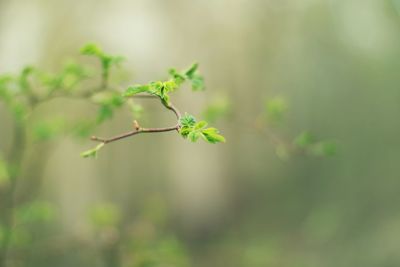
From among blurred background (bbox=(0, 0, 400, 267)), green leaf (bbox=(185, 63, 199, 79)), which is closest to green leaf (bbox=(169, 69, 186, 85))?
green leaf (bbox=(185, 63, 199, 79))

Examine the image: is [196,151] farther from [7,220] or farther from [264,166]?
[7,220]

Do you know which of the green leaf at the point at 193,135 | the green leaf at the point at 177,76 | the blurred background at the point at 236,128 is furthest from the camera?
the blurred background at the point at 236,128

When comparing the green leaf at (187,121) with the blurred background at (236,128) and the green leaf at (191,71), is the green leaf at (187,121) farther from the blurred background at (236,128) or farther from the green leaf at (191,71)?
the blurred background at (236,128)

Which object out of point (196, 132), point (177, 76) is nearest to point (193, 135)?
point (196, 132)

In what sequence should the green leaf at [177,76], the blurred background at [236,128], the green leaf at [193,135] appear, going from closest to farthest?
the green leaf at [193,135]
the green leaf at [177,76]
the blurred background at [236,128]

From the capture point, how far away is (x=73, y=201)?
1811mm

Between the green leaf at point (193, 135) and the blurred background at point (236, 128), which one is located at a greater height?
the blurred background at point (236, 128)

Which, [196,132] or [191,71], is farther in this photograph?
[191,71]

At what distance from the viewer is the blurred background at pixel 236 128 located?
1.68 m

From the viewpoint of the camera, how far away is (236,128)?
1.88 meters

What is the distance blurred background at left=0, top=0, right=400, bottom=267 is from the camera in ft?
5.50

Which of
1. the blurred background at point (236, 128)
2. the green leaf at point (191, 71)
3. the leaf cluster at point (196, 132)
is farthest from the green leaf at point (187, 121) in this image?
the blurred background at point (236, 128)

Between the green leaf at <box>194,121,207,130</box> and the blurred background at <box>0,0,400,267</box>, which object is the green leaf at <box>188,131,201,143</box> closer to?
the green leaf at <box>194,121,207,130</box>

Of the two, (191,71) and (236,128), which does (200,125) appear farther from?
(236,128)
